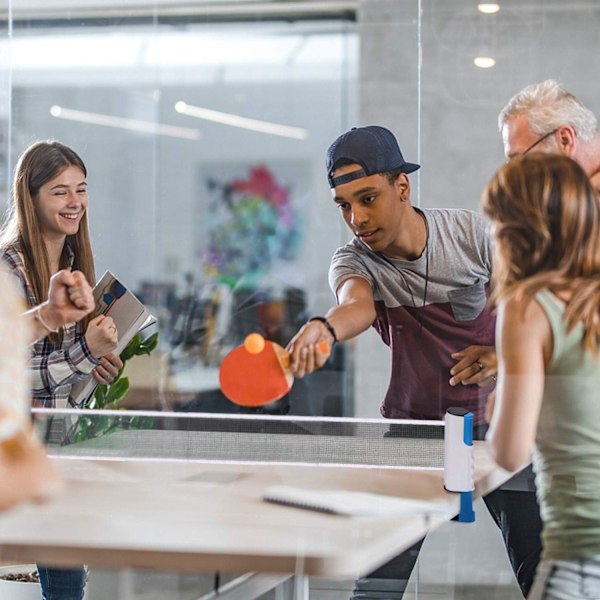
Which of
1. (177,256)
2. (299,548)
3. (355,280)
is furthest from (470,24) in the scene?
(299,548)

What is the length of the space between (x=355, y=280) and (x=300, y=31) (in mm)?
1192

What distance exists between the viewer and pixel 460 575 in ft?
9.05

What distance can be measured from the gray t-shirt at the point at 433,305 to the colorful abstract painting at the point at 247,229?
40cm

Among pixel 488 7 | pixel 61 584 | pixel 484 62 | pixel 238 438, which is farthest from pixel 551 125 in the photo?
pixel 61 584

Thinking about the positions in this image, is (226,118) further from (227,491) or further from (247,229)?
(227,491)

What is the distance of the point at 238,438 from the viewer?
112 inches

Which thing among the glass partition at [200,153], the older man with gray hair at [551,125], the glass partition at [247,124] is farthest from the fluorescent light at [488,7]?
the glass partition at [200,153]

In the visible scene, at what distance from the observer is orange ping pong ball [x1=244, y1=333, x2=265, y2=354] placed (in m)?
2.85

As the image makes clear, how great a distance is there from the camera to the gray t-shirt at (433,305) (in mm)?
2637

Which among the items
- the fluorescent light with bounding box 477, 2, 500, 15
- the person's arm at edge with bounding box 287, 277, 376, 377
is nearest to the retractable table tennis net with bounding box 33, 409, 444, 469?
the person's arm at edge with bounding box 287, 277, 376, 377

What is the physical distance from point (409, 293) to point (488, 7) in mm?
832

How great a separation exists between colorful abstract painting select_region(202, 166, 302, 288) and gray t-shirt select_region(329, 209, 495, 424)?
403 mm

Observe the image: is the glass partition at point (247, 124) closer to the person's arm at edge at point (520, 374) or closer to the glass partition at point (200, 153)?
the glass partition at point (200, 153)

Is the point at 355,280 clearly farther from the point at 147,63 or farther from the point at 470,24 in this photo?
the point at 147,63
